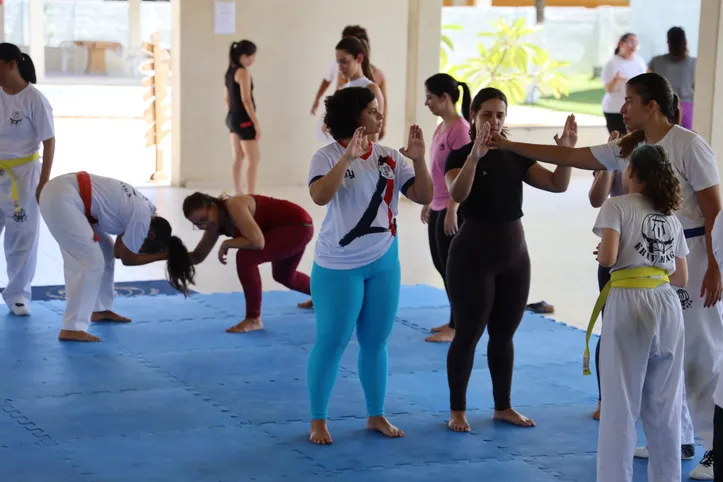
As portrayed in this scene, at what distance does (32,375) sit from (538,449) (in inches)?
101

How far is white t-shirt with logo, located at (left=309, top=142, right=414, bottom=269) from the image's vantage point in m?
4.34

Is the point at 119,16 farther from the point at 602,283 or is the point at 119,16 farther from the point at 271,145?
the point at 602,283

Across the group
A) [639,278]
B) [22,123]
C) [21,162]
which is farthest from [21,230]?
[639,278]

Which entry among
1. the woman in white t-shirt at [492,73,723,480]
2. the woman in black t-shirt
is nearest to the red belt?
the woman in black t-shirt

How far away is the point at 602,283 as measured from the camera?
194 inches

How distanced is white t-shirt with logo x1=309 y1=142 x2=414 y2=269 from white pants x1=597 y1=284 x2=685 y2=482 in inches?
Result: 43.0

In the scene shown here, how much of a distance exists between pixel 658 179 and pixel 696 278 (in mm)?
734

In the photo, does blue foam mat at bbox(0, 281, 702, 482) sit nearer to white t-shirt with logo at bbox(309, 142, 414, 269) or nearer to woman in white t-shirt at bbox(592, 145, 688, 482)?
woman in white t-shirt at bbox(592, 145, 688, 482)

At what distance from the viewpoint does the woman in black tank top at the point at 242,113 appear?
1048cm

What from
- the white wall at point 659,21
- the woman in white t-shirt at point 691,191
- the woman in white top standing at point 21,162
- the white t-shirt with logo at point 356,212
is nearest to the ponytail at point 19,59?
the woman in white top standing at point 21,162

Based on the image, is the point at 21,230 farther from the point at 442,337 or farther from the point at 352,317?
the point at 352,317

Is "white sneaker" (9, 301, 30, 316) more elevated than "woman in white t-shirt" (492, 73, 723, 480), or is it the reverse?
"woman in white t-shirt" (492, 73, 723, 480)

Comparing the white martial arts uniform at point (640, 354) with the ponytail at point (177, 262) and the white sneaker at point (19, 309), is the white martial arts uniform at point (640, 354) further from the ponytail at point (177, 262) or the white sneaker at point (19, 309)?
the white sneaker at point (19, 309)

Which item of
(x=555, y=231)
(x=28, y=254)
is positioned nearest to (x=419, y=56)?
(x=555, y=231)
